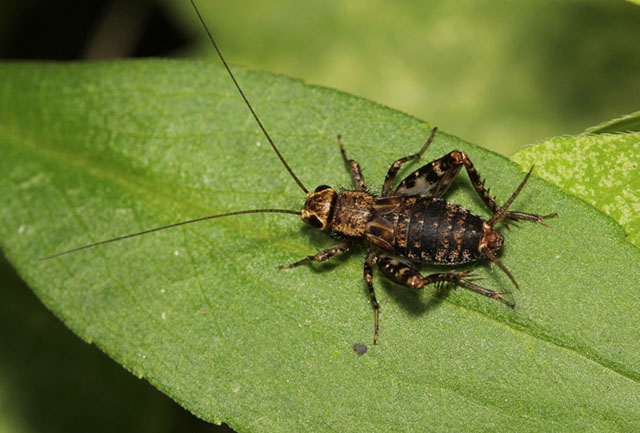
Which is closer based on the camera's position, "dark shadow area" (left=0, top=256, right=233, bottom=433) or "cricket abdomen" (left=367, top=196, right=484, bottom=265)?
"cricket abdomen" (left=367, top=196, right=484, bottom=265)

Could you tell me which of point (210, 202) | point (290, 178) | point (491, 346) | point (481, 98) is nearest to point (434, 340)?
point (491, 346)

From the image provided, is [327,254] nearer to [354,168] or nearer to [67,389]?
[354,168]

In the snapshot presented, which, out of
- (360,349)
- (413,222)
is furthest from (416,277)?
(360,349)

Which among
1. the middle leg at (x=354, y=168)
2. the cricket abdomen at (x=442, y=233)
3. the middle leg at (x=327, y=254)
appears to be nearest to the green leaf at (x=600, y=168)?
the cricket abdomen at (x=442, y=233)

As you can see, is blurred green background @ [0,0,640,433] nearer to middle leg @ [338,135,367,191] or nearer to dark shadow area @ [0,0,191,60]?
dark shadow area @ [0,0,191,60]

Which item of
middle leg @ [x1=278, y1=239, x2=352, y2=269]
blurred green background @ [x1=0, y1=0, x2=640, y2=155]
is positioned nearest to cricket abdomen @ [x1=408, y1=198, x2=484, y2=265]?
middle leg @ [x1=278, y1=239, x2=352, y2=269]

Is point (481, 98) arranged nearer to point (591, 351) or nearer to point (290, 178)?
point (290, 178)
